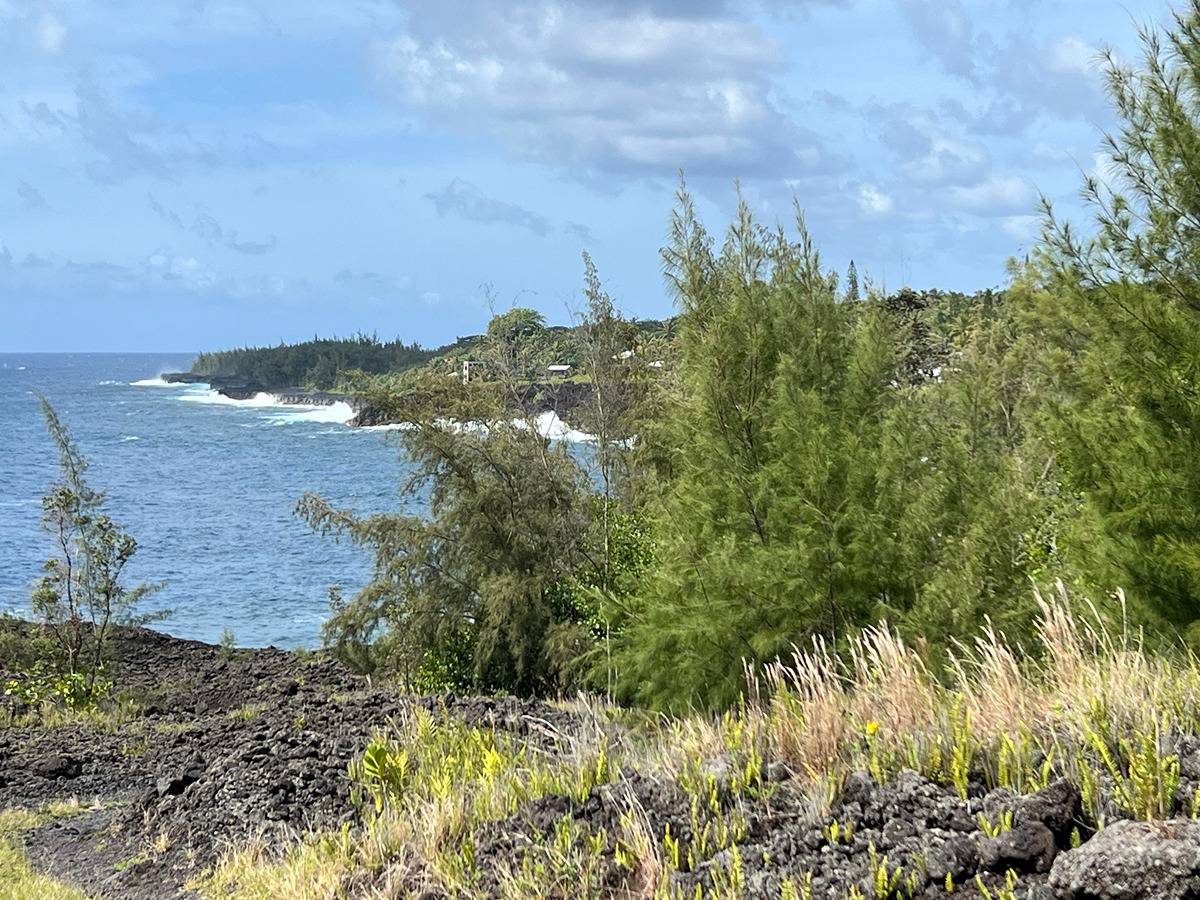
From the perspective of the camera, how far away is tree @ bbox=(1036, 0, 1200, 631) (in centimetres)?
776

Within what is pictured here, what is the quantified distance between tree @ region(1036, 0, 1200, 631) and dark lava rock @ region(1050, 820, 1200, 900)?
4.15 meters

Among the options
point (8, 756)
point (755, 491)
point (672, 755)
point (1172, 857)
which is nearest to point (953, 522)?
point (755, 491)

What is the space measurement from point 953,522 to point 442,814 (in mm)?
5236

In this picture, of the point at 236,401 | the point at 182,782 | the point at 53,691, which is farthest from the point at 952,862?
the point at 236,401

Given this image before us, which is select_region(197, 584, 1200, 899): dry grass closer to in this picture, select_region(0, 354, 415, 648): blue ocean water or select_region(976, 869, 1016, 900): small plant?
select_region(976, 869, 1016, 900): small plant

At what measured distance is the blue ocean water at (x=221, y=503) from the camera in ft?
106

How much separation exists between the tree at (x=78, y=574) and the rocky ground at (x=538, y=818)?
9.16 feet

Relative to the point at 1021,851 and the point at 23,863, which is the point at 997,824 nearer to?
the point at 1021,851

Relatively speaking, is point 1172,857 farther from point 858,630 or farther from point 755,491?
point 755,491

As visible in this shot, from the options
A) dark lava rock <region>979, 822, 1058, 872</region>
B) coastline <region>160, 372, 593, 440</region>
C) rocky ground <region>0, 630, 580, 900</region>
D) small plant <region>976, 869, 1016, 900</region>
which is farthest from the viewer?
coastline <region>160, 372, 593, 440</region>

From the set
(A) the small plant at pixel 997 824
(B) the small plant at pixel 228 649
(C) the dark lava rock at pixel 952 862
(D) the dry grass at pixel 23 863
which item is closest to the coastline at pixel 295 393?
(B) the small plant at pixel 228 649

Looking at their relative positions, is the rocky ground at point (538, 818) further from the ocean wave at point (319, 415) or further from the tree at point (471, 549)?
the ocean wave at point (319, 415)

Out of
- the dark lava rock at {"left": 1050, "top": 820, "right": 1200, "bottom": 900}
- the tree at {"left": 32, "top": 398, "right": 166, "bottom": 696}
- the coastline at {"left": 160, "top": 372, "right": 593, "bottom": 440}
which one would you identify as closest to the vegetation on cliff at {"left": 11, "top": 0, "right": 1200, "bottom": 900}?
the dark lava rock at {"left": 1050, "top": 820, "right": 1200, "bottom": 900}

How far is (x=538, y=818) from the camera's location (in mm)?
5449
